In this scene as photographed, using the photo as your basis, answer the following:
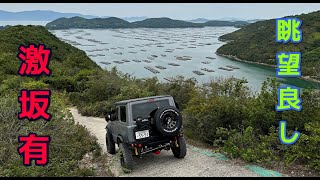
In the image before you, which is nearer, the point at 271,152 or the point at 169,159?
the point at 271,152

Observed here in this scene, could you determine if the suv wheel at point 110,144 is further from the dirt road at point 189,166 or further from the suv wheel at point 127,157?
A: the suv wheel at point 127,157

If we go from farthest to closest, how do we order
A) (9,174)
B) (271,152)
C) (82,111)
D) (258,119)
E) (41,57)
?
(82,111), (41,57), (258,119), (271,152), (9,174)

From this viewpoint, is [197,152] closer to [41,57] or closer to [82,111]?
[41,57]

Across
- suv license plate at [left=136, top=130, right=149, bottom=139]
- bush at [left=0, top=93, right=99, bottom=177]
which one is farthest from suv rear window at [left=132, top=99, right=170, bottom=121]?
bush at [left=0, top=93, right=99, bottom=177]

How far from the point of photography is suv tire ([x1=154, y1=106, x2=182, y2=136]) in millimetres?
8523

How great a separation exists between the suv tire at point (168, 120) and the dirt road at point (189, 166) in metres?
1.13

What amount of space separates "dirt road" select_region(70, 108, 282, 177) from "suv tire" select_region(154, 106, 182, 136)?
1.13m

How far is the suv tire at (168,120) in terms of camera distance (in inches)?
336

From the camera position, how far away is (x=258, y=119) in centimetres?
1216

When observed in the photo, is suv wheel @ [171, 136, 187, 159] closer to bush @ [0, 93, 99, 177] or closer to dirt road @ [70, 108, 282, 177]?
dirt road @ [70, 108, 282, 177]

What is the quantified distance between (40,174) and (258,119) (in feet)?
25.5

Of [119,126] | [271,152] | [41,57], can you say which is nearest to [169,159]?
[119,126]

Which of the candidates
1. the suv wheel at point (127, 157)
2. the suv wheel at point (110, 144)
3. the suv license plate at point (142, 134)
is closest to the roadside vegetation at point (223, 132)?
the suv wheel at point (110, 144)

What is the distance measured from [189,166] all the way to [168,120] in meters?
1.57
